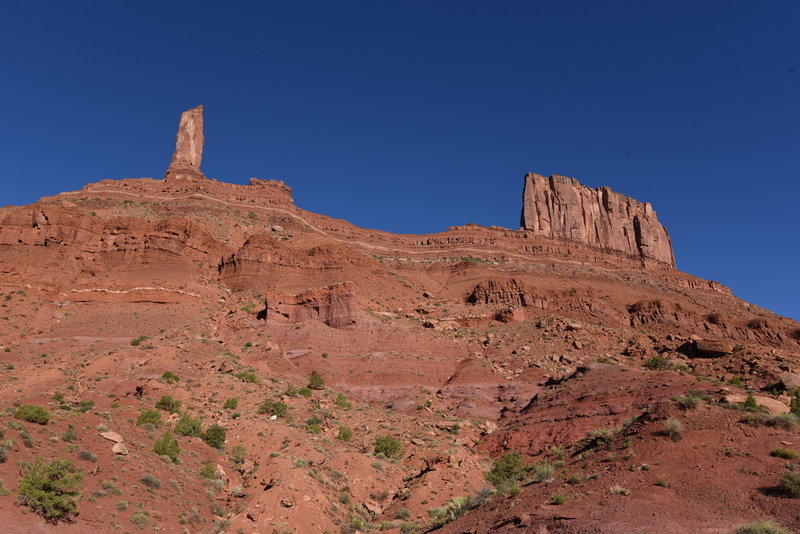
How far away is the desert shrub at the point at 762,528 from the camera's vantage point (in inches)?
396

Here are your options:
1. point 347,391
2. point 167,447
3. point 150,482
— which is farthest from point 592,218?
point 150,482

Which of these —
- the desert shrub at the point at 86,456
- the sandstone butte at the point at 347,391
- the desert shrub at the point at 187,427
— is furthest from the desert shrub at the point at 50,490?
the desert shrub at the point at 187,427

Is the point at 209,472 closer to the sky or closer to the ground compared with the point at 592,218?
closer to the ground

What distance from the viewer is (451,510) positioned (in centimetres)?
1798

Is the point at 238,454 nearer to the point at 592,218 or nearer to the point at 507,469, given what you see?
the point at 507,469

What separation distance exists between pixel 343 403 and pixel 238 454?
32.6ft

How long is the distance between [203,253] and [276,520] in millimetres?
47300

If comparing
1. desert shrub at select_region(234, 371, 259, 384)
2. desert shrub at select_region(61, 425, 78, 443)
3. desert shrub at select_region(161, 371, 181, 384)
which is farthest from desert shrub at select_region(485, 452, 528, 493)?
desert shrub at select_region(161, 371, 181, 384)

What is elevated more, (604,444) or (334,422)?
(334,422)

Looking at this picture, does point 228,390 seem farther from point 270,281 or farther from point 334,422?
point 270,281

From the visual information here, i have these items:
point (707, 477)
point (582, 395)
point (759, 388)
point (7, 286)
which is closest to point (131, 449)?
point (707, 477)

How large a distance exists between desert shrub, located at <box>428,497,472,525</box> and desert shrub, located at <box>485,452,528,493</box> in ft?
10.8

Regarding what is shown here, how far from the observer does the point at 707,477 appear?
1377 cm

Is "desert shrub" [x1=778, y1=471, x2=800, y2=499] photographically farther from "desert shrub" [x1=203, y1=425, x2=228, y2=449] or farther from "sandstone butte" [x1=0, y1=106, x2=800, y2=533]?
"desert shrub" [x1=203, y1=425, x2=228, y2=449]
